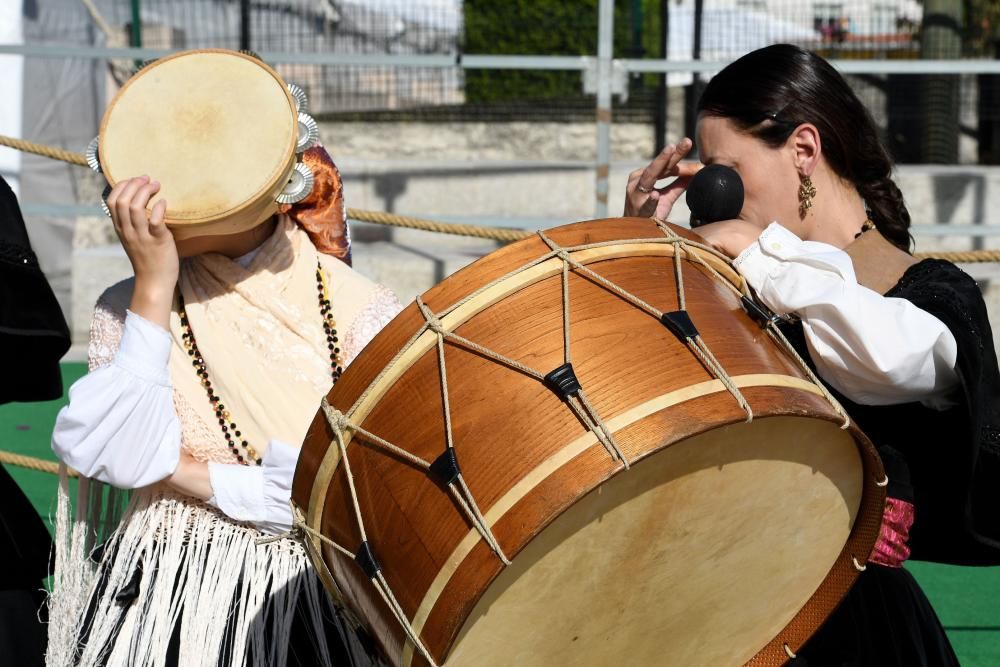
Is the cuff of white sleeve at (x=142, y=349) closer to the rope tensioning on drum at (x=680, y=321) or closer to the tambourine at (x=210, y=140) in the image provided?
the tambourine at (x=210, y=140)

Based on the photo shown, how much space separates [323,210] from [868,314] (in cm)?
104

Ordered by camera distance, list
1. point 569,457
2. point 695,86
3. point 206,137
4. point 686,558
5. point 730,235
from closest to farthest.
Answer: point 569,457 → point 686,558 → point 730,235 → point 206,137 → point 695,86

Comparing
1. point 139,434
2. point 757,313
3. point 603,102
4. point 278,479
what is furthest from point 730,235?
point 603,102

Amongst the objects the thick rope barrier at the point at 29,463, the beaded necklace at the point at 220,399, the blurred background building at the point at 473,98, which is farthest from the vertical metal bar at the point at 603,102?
the beaded necklace at the point at 220,399

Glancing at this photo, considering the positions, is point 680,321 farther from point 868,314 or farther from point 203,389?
point 203,389

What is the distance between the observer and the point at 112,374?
5.80 ft

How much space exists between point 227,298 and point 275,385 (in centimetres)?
18

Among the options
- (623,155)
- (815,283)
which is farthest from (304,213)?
(623,155)

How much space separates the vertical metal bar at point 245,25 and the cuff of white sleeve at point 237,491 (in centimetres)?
528

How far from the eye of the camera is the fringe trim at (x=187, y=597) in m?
1.85

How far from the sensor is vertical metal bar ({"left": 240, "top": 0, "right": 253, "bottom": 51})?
6719 mm

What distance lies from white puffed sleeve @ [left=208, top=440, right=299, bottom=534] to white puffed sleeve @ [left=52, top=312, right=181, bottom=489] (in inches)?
3.4

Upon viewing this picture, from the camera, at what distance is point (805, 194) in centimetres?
175

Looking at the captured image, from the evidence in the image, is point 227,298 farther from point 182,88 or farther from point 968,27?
point 968,27
